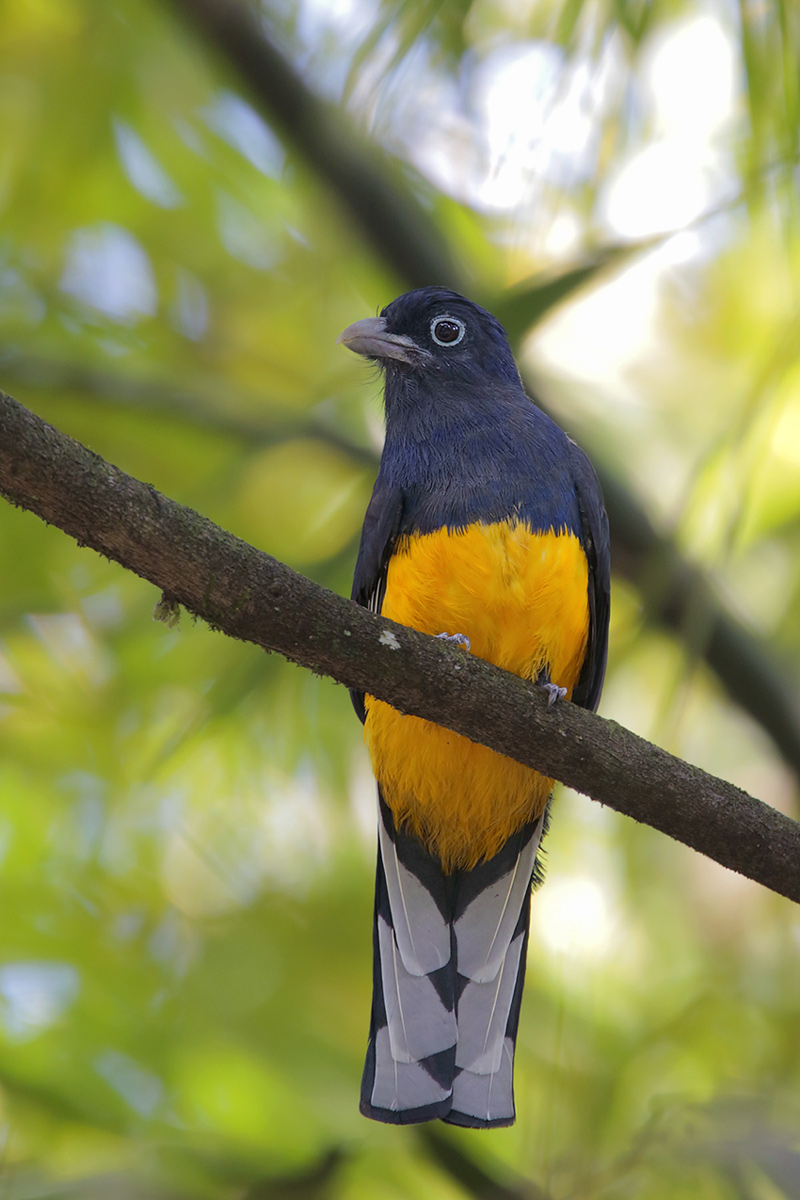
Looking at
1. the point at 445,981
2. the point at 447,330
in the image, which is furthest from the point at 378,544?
the point at 445,981

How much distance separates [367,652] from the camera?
101 inches

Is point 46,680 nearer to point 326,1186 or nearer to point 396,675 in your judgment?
point 326,1186

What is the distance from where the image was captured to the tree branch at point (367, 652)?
2297 millimetres

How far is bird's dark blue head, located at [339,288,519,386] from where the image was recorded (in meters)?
4.31

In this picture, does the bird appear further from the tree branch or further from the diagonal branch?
the diagonal branch

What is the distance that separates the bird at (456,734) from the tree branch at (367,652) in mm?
625

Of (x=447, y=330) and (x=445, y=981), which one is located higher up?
(x=447, y=330)

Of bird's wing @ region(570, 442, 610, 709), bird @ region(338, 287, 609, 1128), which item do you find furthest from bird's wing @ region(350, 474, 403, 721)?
bird's wing @ region(570, 442, 610, 709)

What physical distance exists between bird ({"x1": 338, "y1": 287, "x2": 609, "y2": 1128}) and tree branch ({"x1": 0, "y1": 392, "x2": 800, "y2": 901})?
0.62 metres

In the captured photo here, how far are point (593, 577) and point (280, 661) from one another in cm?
194

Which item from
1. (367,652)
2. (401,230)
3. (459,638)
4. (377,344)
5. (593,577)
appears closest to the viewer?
(367,652)

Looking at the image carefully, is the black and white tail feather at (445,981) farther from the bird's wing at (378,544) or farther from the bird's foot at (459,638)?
the bird's foot at (459,638)

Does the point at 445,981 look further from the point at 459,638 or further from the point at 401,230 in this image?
the point at 401,230

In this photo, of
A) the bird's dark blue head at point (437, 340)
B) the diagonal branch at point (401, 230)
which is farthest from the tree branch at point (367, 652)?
the diagonal branch at point (401, 230)
